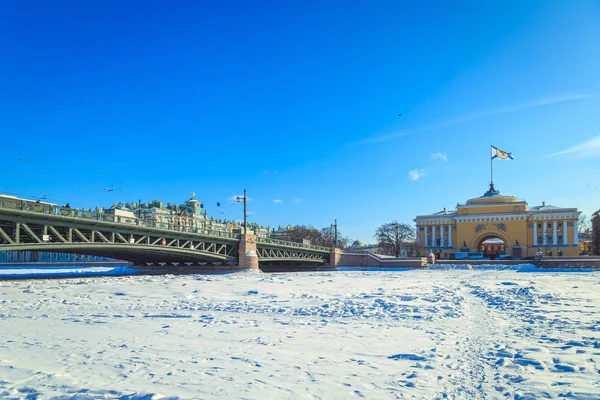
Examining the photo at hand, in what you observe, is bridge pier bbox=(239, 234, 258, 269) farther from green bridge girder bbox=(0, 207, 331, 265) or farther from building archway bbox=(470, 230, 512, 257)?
building archway bbox=(470, 230, 512, 257)

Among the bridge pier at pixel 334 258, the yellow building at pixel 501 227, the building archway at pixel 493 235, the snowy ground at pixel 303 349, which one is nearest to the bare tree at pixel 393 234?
the yellow building at pixel 501 227

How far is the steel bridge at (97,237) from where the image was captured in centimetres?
2081

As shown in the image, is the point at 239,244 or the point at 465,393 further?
the point at 239,244

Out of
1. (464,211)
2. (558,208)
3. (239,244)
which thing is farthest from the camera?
(464,211)

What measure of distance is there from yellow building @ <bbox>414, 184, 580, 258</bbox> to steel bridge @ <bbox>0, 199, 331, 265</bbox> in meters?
36.0

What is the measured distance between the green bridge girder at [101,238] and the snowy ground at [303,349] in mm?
9303

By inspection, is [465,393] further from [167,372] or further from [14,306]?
[14,306]

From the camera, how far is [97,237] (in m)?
27.2

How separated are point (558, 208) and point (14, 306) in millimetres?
65537

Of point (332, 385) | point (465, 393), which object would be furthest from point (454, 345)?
point (332, 385)

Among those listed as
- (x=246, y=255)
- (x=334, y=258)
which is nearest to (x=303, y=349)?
(x=246, y=255)

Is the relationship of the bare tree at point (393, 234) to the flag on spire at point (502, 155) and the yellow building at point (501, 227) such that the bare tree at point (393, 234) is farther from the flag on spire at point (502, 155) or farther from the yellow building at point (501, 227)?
the flag on spire at point (502, 155)

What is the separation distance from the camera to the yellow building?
6031 cm

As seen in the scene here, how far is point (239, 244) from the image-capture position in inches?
1373
